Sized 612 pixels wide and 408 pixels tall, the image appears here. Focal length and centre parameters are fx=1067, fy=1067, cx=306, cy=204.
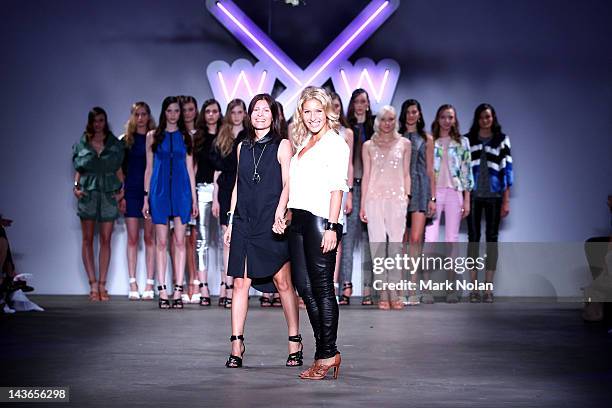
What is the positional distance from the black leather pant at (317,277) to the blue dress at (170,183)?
3.90 meters

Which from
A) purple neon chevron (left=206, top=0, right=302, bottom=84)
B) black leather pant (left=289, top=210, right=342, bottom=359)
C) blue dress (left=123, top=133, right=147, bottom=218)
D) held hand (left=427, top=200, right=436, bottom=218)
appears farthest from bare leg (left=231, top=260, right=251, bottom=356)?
purple neon chevron (left=206, top=0, right=302, bottom=84)

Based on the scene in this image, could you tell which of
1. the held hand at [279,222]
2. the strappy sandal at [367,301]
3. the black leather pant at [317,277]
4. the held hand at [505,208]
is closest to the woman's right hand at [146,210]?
the strappy sandal at [367,301]

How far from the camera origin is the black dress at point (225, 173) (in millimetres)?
8445

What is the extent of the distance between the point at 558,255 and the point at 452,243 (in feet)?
4.25

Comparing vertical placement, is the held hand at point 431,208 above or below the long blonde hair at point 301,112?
below

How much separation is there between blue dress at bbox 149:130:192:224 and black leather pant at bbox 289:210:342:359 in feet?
12.8

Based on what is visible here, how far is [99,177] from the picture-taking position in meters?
9.48

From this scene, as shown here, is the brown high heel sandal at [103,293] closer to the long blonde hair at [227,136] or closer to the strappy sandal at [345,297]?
the long blonde hair at [227,136]

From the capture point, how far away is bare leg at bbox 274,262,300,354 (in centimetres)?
548

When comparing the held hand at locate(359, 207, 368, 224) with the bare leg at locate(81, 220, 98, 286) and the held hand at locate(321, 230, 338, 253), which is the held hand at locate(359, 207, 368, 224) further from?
the held hand at locate(321, 230, 338, 253)

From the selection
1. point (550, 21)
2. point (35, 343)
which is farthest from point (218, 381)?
point (550, 21)

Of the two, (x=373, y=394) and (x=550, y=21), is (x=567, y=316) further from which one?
(x=373, y=394)

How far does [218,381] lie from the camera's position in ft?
16.3

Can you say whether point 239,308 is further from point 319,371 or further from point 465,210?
point 465,210
